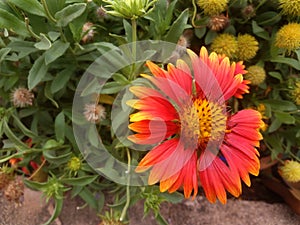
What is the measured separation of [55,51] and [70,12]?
3.3 inches

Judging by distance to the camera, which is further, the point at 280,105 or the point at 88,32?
the point at 280,105

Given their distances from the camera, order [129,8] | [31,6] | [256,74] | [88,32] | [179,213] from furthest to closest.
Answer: [179,213] < [256,74] < [88,32] < [31,6] < [129,8]

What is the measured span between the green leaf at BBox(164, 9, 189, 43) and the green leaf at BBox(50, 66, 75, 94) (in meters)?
0.20

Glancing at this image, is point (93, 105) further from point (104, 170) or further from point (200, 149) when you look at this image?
point (200, 149)

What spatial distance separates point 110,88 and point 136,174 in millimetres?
195

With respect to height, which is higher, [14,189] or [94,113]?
[94,113]

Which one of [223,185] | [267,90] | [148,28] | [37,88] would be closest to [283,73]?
[267,90]

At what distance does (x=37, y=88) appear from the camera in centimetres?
99

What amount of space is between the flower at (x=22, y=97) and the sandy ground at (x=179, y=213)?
320 mm

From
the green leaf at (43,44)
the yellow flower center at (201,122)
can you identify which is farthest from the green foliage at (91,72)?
the yellow flower center at (201,122)

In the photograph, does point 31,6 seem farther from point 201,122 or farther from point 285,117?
point 285,117

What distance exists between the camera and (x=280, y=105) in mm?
1057

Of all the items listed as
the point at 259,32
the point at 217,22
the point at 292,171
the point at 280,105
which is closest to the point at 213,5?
the point at 217,22

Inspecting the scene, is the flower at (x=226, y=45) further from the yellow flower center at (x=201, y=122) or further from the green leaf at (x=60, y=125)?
the green leaf at (x=60, y=125)
